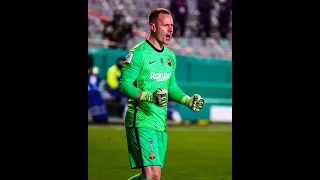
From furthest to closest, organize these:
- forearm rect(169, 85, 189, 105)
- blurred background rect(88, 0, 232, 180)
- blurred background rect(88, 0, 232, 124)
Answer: blurred background rect(88, 0, 232, 124)
blurred background rect(88, 0, 232, 180)
forearm rect(169, 85, 189, 105)

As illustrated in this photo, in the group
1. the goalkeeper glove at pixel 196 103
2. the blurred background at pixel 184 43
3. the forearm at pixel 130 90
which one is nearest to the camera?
the forearm at pixel 130 90

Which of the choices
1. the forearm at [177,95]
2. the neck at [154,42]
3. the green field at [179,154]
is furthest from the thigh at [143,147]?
the green field at [179,154]

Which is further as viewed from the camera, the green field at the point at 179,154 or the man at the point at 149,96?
the green field at the point at 179,154

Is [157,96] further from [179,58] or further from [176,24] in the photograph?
[179,58]

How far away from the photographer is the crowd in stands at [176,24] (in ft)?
61.2

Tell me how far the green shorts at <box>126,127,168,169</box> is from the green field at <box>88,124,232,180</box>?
96.5 inches

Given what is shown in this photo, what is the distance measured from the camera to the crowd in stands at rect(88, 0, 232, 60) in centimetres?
1864

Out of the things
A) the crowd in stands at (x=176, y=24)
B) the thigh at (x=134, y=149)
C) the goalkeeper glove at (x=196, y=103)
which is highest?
the crowd in stands at (x=176, y=24)

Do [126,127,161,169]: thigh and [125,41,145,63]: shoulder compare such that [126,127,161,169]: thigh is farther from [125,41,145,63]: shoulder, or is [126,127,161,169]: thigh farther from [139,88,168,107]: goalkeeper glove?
[125,41,145,63]: shoulder

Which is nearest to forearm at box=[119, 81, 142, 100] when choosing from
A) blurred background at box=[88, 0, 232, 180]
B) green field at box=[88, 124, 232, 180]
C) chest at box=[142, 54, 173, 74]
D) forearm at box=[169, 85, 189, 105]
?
chest at box=[142, 54, 173, 74]

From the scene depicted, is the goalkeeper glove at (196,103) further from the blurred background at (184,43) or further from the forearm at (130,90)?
the blurred background at (184,43)

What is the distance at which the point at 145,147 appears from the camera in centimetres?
652
